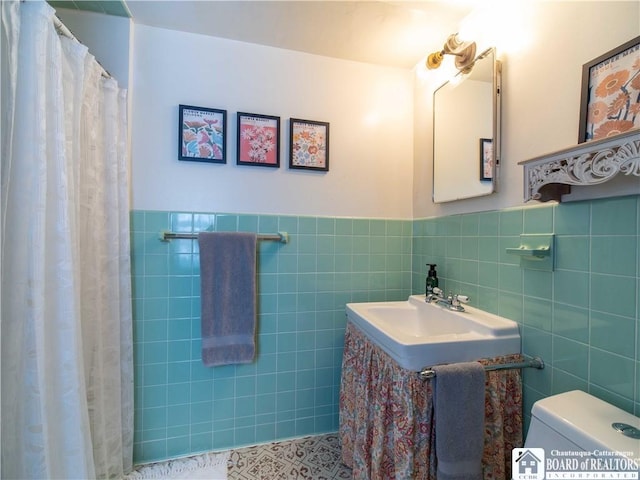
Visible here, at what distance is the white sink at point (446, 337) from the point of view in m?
0.91

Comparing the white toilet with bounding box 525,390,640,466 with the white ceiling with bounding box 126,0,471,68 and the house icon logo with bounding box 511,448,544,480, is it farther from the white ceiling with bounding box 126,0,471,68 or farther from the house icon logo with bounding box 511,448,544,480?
the white ceiling with bounding box 126,0,471,68

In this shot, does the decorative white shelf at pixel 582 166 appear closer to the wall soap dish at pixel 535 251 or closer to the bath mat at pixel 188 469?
the wall soap dish at pixel 535 251

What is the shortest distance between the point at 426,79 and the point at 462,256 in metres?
1.04

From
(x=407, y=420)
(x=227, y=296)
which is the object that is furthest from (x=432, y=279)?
(x=227, y=296)

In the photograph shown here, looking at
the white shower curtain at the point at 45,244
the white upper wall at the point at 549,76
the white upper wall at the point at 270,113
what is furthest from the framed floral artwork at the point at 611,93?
the white shower curtain at the point at 45,244

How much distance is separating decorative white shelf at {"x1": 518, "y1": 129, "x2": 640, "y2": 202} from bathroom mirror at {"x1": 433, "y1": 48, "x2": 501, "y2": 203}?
27 cm

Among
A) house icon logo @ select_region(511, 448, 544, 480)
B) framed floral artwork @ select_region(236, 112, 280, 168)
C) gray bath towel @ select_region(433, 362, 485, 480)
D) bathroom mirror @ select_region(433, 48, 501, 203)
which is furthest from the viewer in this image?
framed floral artwork @ select_region(236, 112, 280, 168)

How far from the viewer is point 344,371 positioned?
145 centimetres

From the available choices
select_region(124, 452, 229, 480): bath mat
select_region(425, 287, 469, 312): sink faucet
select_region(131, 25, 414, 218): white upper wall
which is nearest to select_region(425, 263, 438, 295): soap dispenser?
select_region(425, 287, 469, 312): sink faucet

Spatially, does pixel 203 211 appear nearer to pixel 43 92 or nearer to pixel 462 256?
pixel 43 92

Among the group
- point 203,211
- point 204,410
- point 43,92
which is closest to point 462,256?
point 203,211

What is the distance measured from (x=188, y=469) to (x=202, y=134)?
1.66 metres

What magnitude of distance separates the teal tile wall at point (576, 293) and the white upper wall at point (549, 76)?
0.27 ft

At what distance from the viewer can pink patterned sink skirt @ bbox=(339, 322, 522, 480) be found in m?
0.89
